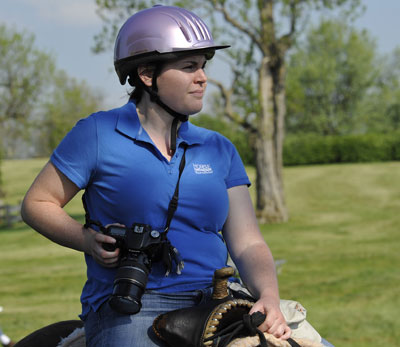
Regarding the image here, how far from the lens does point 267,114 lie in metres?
25.9

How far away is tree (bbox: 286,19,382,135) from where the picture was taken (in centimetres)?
7450

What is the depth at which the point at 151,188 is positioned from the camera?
2.64 m

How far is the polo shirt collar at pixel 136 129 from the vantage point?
2.71 meters

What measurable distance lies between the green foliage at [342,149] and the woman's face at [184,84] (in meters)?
53.2

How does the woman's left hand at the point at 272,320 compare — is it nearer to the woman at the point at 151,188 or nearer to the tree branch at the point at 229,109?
the woman at the point at 151,188

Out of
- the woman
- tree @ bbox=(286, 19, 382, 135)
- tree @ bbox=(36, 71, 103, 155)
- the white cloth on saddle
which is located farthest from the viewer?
tree @ bbox=(286, 19, 382, 135)

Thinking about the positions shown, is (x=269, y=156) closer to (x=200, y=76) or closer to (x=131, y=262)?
(x=200, y=76)

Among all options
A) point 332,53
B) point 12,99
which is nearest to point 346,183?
point 12,99

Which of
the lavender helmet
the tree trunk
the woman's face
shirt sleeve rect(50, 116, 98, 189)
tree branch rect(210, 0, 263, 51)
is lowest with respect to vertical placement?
the tree trunk

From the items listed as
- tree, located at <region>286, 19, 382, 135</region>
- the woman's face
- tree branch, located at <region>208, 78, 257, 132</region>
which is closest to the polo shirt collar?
the woman's face

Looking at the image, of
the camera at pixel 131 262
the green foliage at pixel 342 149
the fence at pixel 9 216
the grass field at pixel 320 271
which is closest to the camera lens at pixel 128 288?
the camera at pixel 131 262

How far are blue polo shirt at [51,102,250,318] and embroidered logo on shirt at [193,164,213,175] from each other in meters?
0.01

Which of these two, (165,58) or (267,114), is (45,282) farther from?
(267,114)

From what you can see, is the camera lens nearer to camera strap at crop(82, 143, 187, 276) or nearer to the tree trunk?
camera strap at crop(82, 143, 187, 276)
